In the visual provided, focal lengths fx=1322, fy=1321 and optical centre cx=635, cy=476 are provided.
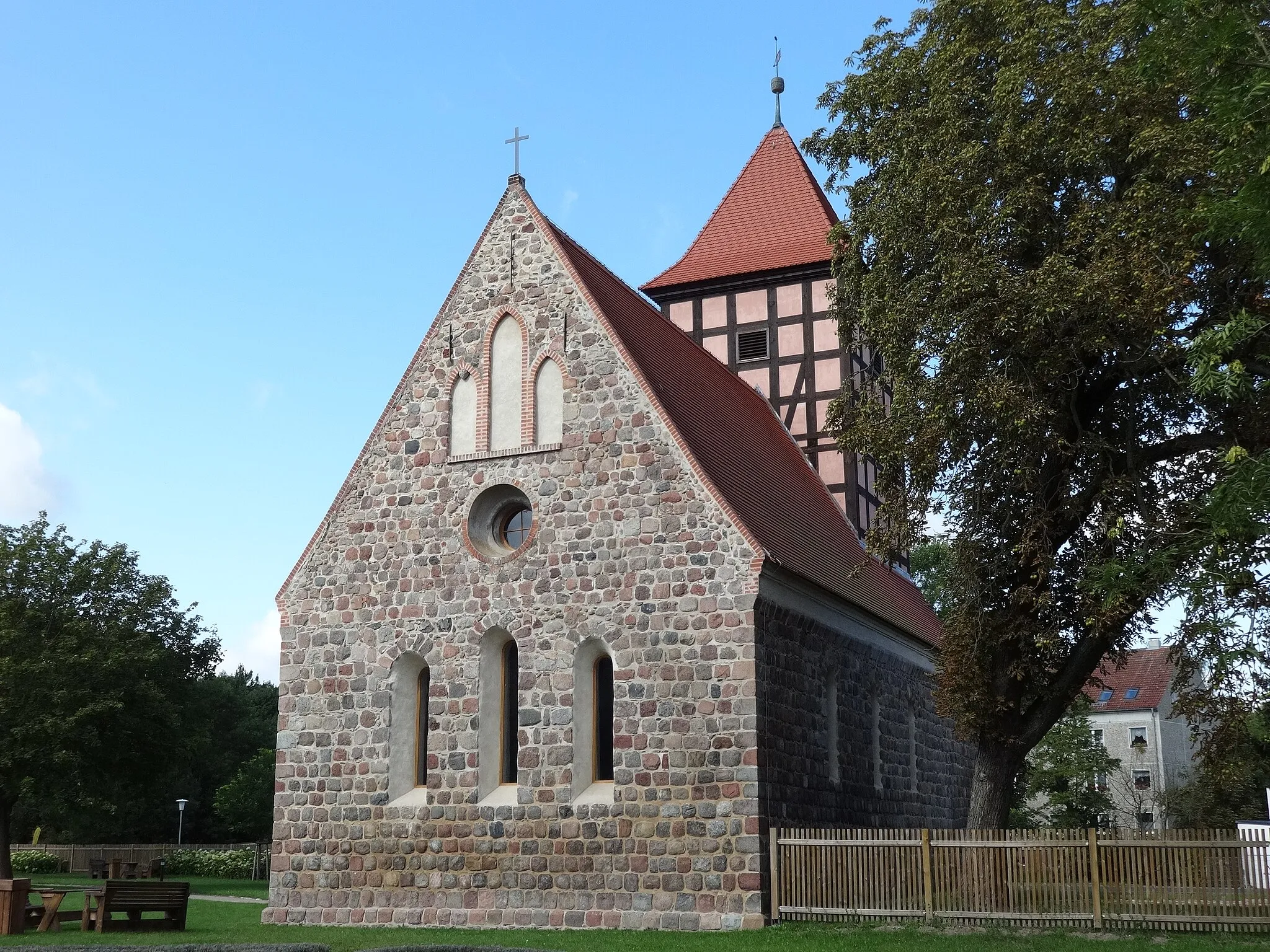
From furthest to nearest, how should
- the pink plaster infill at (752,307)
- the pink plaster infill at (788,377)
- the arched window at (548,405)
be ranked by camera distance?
the pink plaster infill at (752,307) → the pink plaster infill at (788,377) → the arched window at (548,405)

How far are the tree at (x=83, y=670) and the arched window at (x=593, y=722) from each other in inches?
690

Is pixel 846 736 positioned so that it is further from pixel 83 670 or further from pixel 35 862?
pixel 35 862

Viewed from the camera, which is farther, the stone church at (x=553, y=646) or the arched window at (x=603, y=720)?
the arched window at (x=603, y=720)

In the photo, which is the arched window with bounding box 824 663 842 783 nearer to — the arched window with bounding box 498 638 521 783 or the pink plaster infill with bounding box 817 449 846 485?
the arched window with bounding box 498 638 521 783

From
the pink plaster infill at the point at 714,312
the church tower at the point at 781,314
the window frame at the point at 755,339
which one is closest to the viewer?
the church tower at the point at 781,314

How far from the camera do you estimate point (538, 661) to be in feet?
60.0

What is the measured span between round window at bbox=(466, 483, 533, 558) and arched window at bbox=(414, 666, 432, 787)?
205 centimetres

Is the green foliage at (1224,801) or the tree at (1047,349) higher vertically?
the tree at (1047,349)

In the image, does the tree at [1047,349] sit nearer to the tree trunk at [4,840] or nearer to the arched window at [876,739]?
the arched window at [876,739]

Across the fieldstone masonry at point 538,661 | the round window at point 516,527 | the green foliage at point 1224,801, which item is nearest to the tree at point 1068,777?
the green foliage at point 1224,801

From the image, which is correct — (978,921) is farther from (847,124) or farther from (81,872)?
(81,872)

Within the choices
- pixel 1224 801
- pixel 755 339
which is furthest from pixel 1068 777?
pixel 755 339

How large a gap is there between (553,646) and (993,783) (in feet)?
22.2

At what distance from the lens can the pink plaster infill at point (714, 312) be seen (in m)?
→ 28.2
